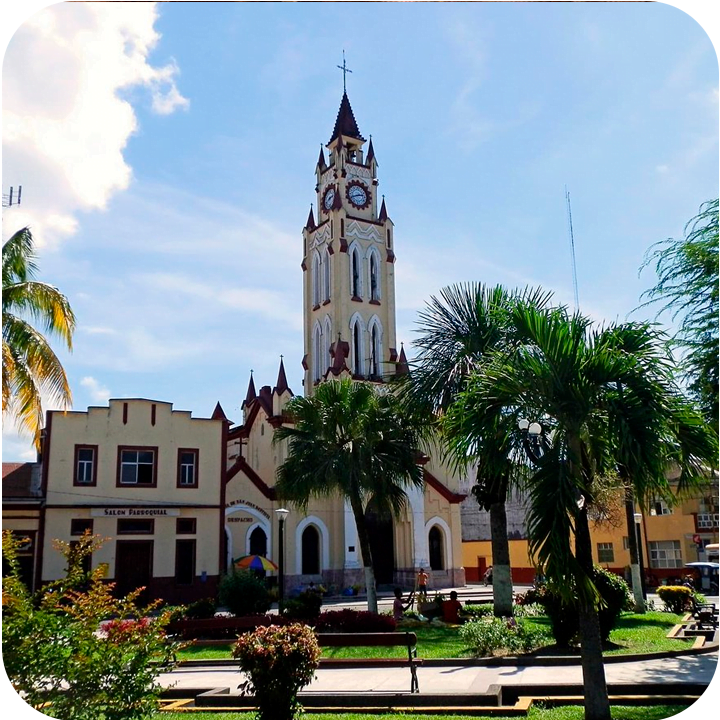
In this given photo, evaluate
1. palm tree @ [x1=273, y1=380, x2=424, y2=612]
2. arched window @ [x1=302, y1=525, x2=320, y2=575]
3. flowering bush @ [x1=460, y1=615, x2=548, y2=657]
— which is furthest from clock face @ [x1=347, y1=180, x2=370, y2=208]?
flowering bush @ [x1=460, y1=615, x2=548, y2=657]

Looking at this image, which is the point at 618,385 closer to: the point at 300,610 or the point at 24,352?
the point at 24,352

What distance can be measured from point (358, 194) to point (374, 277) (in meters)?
6.42

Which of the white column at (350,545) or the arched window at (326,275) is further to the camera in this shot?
the arched window at (326,275)

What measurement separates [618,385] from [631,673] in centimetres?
589

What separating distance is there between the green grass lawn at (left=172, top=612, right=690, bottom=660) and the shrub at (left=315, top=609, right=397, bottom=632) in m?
0.92

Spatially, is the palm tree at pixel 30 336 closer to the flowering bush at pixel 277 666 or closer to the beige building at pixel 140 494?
the flowering bush at pixel 277 666

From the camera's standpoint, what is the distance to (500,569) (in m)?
21.2

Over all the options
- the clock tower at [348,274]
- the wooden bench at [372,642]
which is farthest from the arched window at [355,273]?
the wooden bench at [372,642]

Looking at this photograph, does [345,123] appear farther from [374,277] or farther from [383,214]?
[374,277]

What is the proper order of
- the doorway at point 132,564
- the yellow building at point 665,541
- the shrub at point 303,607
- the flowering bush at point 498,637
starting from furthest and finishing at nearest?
the yellow building at point 665,541, the doorway at point 132,564, the shrub at point 303,607, the flowering bush at point 498,637

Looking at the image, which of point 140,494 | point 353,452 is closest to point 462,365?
point 353,452

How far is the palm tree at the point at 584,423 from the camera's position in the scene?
9320mm

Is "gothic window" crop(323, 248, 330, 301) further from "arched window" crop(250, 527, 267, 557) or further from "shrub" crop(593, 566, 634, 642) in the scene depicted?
"shrub" crop(593, 566, 634, 642)

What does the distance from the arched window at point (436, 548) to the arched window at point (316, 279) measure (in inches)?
739
